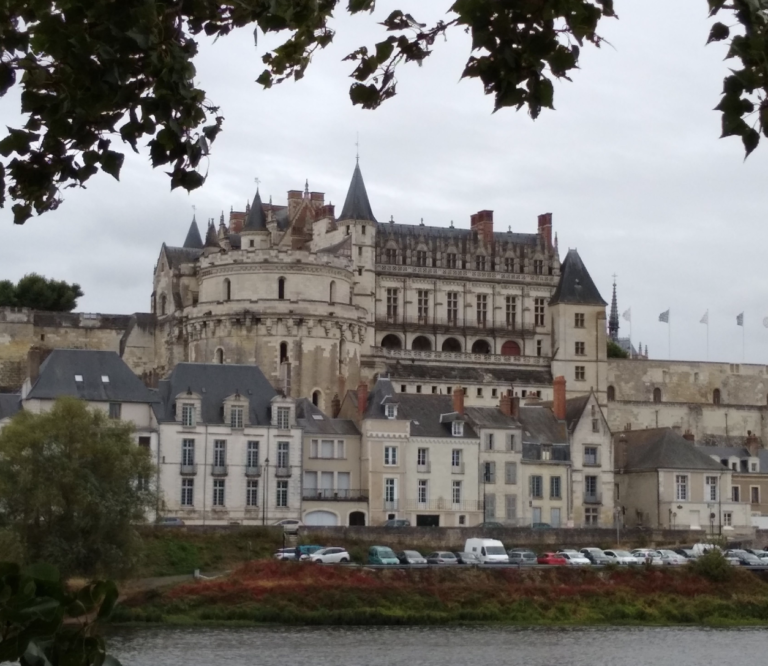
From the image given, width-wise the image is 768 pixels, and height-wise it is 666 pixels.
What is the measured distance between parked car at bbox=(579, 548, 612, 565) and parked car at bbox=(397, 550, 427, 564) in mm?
5296

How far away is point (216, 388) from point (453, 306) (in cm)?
→ 2862

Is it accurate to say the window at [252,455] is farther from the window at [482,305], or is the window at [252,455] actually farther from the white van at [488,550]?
the window at [482,305]

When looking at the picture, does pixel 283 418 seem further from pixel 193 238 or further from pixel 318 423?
pixel 193 238

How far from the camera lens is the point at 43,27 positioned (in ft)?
22.8

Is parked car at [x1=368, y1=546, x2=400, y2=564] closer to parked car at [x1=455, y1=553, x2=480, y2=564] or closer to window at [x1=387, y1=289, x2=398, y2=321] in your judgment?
parked car at [x1=455, y1=553, x2=480, y2=564]

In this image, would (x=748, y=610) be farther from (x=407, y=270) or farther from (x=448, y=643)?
(x=407, y=270)

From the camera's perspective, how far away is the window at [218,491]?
52469 millimetres

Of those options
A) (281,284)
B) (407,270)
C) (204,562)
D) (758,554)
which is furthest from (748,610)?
(407,270)

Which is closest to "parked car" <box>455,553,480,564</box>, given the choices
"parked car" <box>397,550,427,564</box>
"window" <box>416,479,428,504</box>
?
"parked car" <box>397,550,427,564</box>

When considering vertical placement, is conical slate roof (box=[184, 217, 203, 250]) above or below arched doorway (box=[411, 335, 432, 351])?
above

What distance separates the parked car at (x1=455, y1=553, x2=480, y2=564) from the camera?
46603 mm

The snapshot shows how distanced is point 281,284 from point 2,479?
31.4 metres

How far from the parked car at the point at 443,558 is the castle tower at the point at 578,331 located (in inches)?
1167

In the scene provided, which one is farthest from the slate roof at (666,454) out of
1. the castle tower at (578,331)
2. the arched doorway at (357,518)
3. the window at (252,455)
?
the window at (252,455)
